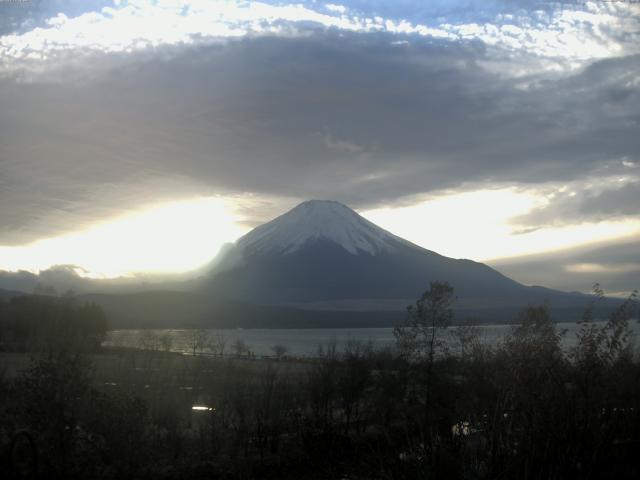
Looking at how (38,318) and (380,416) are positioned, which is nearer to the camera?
(380,416)

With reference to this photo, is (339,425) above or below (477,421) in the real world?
below

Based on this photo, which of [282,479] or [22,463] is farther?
[282,479]

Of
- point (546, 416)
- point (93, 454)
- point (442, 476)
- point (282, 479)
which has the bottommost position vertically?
point (282, 479)

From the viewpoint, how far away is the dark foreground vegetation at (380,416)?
9258 millimetres

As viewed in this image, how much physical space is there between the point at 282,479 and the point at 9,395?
9.29 m

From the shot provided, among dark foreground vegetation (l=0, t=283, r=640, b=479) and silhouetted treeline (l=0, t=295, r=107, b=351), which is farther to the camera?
silhouetted treeline (l=0, t=295, r=107, b=351)

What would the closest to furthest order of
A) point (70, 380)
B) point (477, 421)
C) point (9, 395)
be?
1. point (477, 421)
2. point (70, 380)
3. point (9, 395)

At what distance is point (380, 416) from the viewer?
2672cm

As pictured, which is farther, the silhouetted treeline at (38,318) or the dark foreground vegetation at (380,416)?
the silhouetted treeline at (38,318)

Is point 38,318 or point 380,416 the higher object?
point 38,318

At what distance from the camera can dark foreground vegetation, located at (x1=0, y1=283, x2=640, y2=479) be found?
9.26 metres

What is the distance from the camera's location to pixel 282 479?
20.3m

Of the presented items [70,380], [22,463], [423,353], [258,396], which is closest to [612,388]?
[70,380]

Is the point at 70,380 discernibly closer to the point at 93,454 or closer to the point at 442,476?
the point at 93,454
